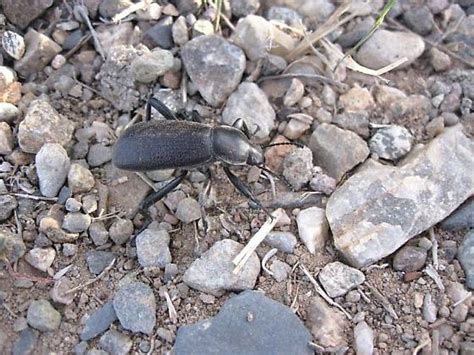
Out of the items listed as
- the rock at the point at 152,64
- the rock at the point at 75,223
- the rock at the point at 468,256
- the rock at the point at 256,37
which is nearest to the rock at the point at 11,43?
the rock at the point at 152,64

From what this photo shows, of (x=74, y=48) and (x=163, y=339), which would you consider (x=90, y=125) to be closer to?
(x=74, y=48)

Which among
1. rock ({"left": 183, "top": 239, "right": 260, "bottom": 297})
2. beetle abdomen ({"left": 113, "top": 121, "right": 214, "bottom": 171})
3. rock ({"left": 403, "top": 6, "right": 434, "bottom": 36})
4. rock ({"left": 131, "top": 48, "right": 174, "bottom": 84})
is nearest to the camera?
rock ({"left": 183, "top": 239, "right": 260, "bottom": 297})

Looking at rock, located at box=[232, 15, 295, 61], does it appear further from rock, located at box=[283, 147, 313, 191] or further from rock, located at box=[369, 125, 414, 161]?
rock, located at box=[369, 125, 414, 161]

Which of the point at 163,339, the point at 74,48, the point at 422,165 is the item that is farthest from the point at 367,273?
the point at 74,48

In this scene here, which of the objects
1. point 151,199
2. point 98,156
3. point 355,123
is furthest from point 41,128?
point 355,123

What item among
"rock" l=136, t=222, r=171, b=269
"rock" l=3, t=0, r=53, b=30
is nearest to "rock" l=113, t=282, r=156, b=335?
"rock" l=136, t=222, r=171, b=269
